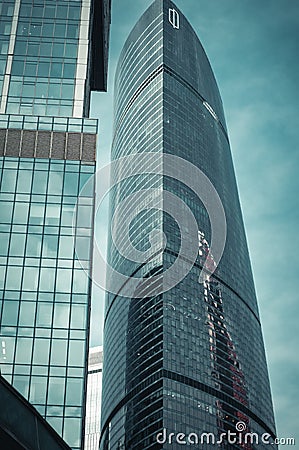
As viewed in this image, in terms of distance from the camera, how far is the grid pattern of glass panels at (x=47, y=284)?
1815 inches

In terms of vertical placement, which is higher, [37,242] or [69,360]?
[37,242]

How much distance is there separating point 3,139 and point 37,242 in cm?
1249

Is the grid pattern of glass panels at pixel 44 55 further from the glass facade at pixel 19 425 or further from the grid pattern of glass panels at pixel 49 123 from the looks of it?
the glass facade at pixel 19 425

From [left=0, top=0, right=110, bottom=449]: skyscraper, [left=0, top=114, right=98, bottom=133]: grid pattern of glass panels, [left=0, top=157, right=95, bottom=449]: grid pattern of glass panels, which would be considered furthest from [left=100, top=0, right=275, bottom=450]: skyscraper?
[left=0, top=157, right=95, bottom=449]: grid pattern of glass panels

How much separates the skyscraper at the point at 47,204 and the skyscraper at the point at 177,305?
282 ft

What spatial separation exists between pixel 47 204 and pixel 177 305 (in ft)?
319

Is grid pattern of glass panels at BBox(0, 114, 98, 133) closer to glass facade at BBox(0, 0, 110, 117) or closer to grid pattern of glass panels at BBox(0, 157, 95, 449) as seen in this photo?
glass facade at BBox(0, 0, 110, 117)

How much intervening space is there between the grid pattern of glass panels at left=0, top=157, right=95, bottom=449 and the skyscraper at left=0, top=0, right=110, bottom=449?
0.25 ft

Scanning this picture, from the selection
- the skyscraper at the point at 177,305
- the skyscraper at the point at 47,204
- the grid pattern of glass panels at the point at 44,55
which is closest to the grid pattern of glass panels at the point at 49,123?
the skyscraper at the point at 47,204

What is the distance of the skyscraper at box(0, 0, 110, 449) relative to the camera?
46.9 m

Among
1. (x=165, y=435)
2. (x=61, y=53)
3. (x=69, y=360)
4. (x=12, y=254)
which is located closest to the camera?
(x=69, y=360)

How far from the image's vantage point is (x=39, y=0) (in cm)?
7062

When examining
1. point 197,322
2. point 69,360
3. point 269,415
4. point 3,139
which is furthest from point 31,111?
point 269,415

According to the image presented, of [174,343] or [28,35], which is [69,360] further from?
[174,343]
